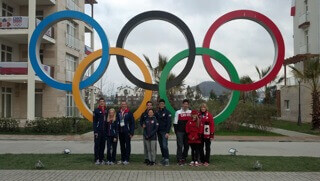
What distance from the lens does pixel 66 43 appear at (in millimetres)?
31094

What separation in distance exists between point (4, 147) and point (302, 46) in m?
26.1

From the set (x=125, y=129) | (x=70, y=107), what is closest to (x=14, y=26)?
(x=70, y=107)

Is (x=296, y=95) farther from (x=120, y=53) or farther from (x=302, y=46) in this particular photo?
(x=120, y=53)

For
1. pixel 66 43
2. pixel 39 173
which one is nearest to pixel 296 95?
pixel 66 43

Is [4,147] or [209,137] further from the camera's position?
[4,147]

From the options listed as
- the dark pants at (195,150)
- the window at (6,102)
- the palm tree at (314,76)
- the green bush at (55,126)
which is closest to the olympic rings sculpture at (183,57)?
the dark pants at (195,150)

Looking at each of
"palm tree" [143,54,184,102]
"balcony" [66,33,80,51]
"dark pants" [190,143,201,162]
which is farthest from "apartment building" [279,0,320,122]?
"dark pants" [190,143,201,162]

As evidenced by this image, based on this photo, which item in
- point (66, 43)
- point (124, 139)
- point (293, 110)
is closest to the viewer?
point (124, 139)

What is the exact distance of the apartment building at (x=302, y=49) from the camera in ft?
99.1

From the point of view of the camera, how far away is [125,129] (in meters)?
10.3

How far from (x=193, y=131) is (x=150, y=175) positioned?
78.0 inches

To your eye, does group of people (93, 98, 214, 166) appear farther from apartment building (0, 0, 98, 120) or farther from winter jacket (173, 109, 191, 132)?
apartment building (0, 0, 98, 120)

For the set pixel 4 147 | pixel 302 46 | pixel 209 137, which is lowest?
pixel 4 147

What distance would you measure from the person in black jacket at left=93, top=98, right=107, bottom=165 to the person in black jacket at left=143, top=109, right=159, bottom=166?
1109 millimetres
